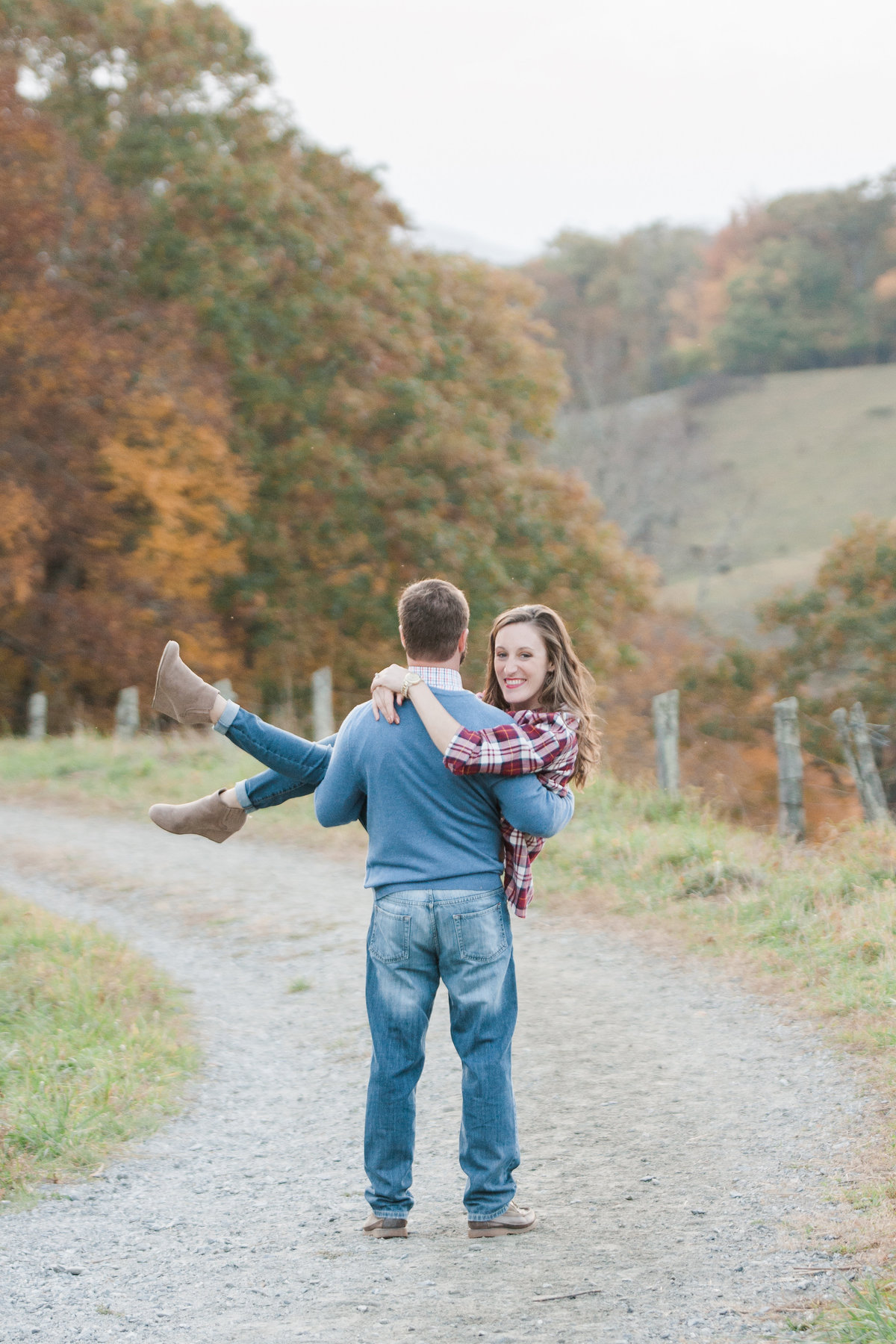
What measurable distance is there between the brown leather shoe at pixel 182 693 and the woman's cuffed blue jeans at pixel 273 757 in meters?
0.06

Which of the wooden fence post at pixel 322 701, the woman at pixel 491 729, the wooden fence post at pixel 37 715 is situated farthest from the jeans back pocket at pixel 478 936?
the wooden fence post at pixel 37 715

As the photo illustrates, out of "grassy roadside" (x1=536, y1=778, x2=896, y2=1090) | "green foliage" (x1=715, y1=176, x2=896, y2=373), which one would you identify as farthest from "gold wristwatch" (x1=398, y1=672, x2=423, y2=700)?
"green foliage" (x1=715, y1=176, x2=896, y2=373)

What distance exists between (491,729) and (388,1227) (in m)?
1.44

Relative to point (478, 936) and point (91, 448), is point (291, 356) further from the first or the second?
point (478, 936)

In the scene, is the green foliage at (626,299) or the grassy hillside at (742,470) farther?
the green foliage at (626,299)

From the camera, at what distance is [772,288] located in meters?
65.4

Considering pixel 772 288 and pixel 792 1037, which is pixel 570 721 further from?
pixel 772 288

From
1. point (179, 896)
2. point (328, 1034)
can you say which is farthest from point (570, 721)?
point (179, 896)

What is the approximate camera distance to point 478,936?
353cm

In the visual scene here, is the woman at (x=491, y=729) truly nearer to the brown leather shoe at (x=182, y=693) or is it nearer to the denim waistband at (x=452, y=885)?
the brown leather shoe at (x=182, y=693)

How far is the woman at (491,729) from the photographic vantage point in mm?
3449

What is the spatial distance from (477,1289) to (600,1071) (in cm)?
210

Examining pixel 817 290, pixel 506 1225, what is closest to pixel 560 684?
pixel 506 1225

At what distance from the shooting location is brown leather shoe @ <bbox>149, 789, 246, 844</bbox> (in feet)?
12.5
